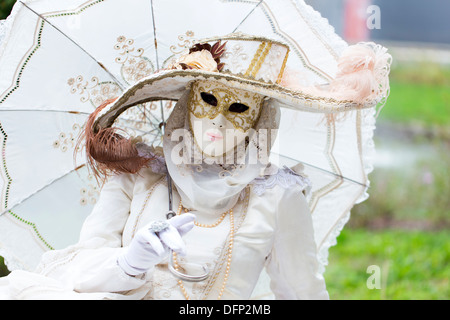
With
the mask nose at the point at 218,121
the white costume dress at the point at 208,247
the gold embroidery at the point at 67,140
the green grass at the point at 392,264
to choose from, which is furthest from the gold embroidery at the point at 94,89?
the green grass at the point at 392,264

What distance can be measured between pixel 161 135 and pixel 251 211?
53cm

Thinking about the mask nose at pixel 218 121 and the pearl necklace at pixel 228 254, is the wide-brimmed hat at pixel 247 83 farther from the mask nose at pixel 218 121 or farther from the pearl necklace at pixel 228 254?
the pearl necklace at pixel 228 254

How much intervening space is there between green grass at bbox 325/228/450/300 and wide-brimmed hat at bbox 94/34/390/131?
2.34 meters

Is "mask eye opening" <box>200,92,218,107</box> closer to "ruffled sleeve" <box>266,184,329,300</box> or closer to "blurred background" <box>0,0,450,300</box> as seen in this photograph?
"ruffled sleeve" <box>266,184,329,300</box>

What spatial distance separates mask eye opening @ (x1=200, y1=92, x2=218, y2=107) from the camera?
220cm

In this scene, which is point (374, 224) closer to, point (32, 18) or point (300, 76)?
point (300, 76)

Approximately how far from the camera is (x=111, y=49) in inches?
95.0

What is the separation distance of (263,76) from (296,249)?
0.61 m

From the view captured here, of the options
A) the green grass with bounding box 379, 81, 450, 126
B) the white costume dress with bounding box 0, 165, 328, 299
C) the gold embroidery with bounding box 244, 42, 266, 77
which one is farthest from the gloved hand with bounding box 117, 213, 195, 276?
the green grass with bounding box 379, 81, 450, 126

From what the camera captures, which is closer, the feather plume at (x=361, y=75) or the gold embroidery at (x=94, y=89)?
the feather plume at (x=361, y=75)

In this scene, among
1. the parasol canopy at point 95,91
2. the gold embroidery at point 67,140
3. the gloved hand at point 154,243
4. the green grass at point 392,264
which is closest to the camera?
the gloved hand at point 154,243

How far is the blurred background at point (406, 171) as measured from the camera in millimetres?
5027

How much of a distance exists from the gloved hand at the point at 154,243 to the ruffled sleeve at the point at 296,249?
467mm
